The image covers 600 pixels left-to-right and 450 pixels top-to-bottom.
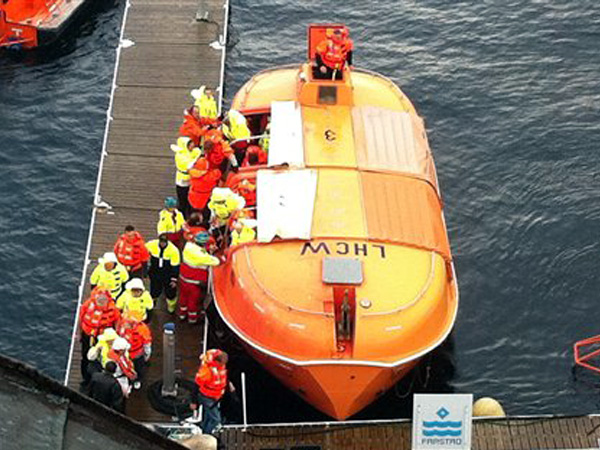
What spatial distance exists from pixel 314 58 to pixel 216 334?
728 cm

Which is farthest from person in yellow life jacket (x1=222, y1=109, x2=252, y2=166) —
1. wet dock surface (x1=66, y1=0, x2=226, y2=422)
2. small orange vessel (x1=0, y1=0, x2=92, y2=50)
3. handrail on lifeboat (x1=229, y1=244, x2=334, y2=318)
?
small orange vessel (x1=0, y1=0, x2=92, y2=50)

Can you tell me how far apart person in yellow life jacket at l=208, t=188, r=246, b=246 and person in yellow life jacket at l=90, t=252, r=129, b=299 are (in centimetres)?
236

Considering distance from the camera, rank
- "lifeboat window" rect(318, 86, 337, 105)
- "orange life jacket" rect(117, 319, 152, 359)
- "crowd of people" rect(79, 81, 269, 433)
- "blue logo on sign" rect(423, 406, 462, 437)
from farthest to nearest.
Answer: "lifeboat window" rect(318, 86, 337, 105)
"orange life jacket" rect(117, 319, 152, 359)
"crowd of people" rect(79, 81, 269, 433)
"blue logo on sign" rect(423, 406, 462, 437)

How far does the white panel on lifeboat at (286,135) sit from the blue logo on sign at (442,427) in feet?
24.3

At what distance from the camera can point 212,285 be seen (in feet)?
65.8

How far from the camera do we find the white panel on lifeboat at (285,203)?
1964 cm

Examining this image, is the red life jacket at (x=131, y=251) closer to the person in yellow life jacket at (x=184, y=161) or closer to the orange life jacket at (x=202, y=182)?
the orange life jacket at (x=202, y=182)

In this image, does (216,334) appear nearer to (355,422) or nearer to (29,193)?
(355,422)

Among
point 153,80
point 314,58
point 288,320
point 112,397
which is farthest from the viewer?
point 153,80

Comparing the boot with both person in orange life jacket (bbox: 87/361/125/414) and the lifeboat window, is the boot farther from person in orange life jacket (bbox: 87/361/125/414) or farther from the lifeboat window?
the lifeboat window

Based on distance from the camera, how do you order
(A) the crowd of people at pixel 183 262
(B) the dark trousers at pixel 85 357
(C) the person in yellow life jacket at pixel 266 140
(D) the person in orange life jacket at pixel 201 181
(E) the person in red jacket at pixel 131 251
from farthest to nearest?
(C) the person in yellow life jacket at pixel 266 140 < (D) the person in orange life jacket at pixel 201 181 < (E) the person in red jacket at pixel 131 251 < (B) the dark trousers at pixel 85 357 < (A) the crowd of people at pixel 183 262

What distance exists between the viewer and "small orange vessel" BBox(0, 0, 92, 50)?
3086 centimetres

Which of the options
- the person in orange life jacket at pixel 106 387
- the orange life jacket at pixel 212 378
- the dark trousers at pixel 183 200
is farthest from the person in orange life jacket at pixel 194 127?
the person in orange life jacket at pixel 106 387

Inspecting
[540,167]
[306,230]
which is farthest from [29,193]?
[540,167]
